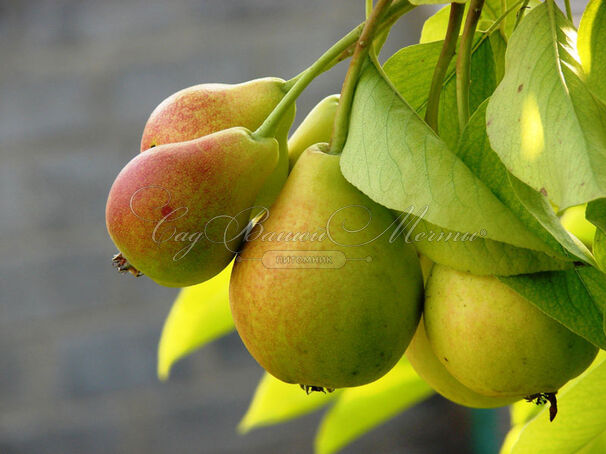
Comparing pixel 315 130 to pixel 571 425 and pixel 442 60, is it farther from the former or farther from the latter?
pixel 571 425

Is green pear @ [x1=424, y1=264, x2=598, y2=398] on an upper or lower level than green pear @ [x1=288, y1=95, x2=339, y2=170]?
lower

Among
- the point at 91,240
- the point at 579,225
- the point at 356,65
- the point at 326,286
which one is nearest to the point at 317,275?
the point at 326,286

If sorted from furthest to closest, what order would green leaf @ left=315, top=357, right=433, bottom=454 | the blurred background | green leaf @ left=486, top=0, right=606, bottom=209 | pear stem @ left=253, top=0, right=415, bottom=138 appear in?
the blurred background → green leaf @ left=315, top=357, right=433, bottom=454 → pear stem @ left=253, top=0, right=415, bottom=138 → green leaf @ left=486, top=0, right=606, bottom=209

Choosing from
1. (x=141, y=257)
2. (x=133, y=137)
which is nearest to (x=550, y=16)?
(x=141, y=257)

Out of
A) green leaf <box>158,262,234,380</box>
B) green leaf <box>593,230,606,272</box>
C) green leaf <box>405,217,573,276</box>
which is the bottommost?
green leaf <box>158,262,234,380</box>

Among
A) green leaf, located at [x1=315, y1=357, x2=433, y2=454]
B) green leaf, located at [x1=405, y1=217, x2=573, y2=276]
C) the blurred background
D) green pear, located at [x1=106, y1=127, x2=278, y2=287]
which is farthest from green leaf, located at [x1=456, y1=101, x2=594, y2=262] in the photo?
the blurred background

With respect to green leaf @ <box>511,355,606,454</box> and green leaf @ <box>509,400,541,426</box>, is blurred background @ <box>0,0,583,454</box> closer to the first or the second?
green leaf @ <box>509,400,541,426</box>

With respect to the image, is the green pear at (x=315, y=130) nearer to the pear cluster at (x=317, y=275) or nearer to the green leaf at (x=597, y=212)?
the pear cluster at (x=317, y=275)
